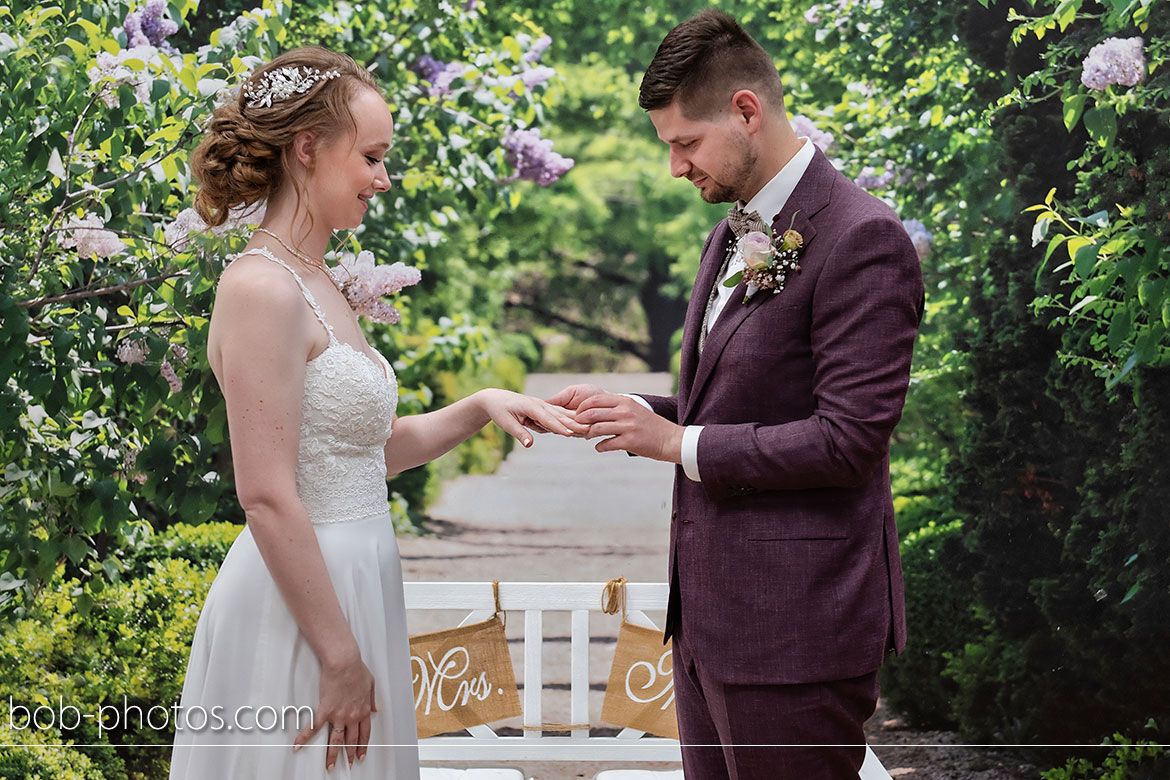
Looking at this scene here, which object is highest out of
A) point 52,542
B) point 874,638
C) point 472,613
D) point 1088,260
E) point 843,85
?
point 843,85

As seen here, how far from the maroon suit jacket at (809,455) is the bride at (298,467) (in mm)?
503

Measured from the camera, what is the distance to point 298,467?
153 centimetres

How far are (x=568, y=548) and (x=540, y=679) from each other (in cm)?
464

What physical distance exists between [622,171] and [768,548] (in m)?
8.45

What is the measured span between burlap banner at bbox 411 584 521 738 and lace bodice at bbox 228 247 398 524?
1.05m

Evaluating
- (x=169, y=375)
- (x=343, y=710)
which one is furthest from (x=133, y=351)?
(x=343, y=710)

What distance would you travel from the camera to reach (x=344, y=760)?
4.90 feet

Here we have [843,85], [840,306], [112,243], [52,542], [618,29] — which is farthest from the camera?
[618,29]

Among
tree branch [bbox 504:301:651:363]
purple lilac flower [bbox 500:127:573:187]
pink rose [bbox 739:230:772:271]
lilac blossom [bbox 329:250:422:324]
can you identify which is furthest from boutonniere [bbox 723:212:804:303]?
tree branch [bbox 504:301:651:363]

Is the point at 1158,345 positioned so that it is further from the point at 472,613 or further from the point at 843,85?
the point at 472,613

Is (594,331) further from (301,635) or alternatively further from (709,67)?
(301,635)

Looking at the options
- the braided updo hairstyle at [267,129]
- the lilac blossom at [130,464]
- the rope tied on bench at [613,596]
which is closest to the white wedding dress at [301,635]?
the braided updo hairstyle at [267,129]

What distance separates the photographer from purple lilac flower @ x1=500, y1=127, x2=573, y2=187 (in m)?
3.50

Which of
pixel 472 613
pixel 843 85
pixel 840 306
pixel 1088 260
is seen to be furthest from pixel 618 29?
pixel 840 306
